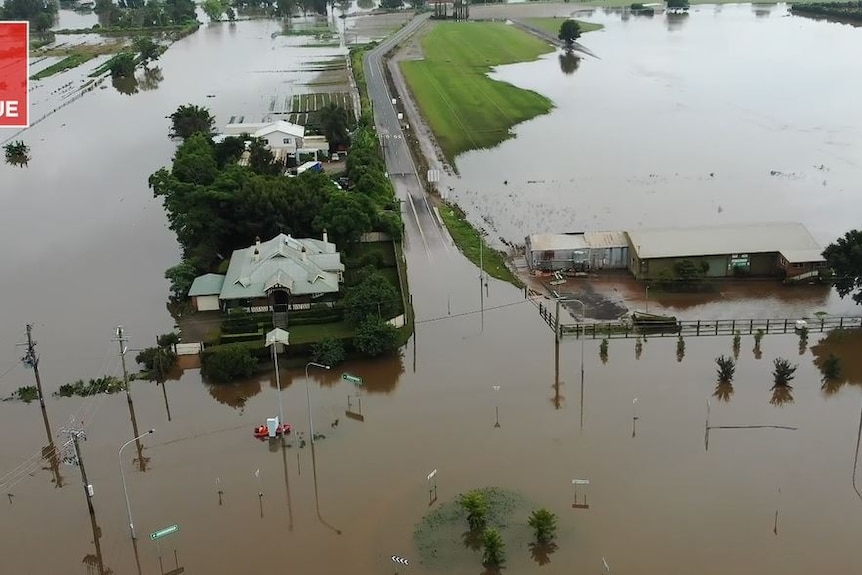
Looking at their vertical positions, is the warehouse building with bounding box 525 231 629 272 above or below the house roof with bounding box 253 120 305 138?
below

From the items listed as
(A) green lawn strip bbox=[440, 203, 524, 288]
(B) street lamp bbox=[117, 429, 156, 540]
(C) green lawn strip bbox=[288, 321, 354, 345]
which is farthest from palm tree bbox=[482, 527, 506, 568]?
(A) green lawn strip bbox=[440, 203, 524, 288]

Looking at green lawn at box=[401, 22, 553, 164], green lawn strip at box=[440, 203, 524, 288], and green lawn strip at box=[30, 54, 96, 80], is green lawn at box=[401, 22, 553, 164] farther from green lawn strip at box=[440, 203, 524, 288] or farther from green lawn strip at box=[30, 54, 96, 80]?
green lawn strip at box=[30, 54, 96, 80]

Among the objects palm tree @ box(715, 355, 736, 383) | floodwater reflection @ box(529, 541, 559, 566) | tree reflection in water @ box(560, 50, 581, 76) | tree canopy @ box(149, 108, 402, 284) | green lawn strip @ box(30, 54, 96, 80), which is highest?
green lawn strip @ box(30, 54, 96, 80)

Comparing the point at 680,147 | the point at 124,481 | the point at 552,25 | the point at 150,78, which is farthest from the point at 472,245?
the point at 552,25

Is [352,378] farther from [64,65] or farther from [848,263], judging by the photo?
[64,65]

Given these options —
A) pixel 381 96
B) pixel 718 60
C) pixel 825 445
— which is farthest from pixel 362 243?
pixel 718 60

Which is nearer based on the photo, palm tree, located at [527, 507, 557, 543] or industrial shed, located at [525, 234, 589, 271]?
palm tree, located at [527, 507, 557, 543]

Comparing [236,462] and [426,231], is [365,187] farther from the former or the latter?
[236,462]

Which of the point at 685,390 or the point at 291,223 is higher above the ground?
the point at 291,223
